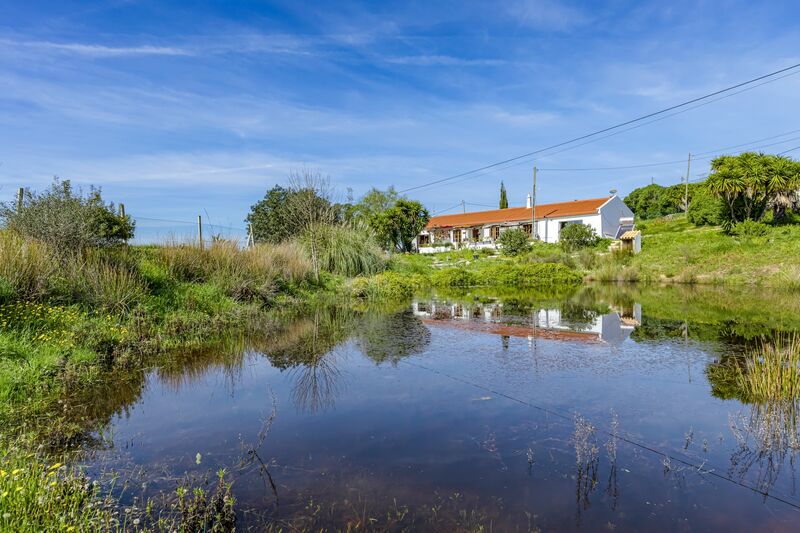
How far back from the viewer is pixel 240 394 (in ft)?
21.3

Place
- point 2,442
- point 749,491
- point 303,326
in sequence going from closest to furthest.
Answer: point 749,491 → point 2,442 → point 303,326

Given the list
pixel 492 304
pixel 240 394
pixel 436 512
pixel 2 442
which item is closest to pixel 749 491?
pixel 436 512

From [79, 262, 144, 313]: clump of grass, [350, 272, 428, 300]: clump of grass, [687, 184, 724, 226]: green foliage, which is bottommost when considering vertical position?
[350, 272, 428, 300]: clump of grass

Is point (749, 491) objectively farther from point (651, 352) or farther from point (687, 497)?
point (651, 352)

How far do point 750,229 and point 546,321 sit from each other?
23.1 metres

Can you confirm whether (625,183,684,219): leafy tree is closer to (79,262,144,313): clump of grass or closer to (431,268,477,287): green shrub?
(431,268,477,287): green shrub

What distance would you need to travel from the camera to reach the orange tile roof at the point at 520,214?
43.7 metres

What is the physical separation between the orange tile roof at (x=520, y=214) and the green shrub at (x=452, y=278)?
888 inches

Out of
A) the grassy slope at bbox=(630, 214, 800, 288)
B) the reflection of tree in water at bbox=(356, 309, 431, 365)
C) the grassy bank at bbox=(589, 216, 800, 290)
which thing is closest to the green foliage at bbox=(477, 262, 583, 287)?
the grassy bank at bbox=(589, 216, 800, 290)

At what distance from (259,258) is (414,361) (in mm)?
9255

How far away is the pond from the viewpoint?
3.61 m

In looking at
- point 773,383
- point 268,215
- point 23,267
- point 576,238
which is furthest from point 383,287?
point 268,215

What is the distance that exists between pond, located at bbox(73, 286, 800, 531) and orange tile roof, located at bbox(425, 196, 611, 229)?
35623 mm

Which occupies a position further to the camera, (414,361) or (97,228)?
(97,228)
